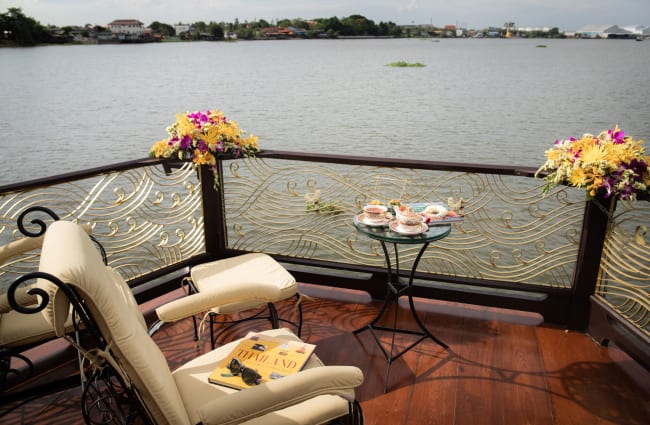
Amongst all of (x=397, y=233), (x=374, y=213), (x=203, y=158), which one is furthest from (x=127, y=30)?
(x=397, y=233)

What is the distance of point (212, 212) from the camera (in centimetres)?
390

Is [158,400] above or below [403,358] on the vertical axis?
above

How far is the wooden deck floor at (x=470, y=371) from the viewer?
101 inches

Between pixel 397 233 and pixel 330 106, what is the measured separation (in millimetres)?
28352

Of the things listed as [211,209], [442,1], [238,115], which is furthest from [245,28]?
[211,209]

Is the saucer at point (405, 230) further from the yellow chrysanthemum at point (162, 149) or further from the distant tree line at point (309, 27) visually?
the distant tree line at point (309, 27)

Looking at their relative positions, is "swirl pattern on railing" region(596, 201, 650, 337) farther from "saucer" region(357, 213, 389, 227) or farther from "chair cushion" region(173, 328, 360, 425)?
"chair cushion" region(173, 328, 360, 425)

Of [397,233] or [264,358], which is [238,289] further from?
[397,233]

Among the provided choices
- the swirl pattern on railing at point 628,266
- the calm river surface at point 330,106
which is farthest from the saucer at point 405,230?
the calm river surface at point 330,106

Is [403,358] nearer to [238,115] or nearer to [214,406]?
[214,406]

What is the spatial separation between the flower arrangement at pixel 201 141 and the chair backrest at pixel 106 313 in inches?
72.5

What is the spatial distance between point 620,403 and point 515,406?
546 millimetres

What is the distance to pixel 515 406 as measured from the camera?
2.61 metres

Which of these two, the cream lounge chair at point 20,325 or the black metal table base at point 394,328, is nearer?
the cream lounge chair at point 20,325
